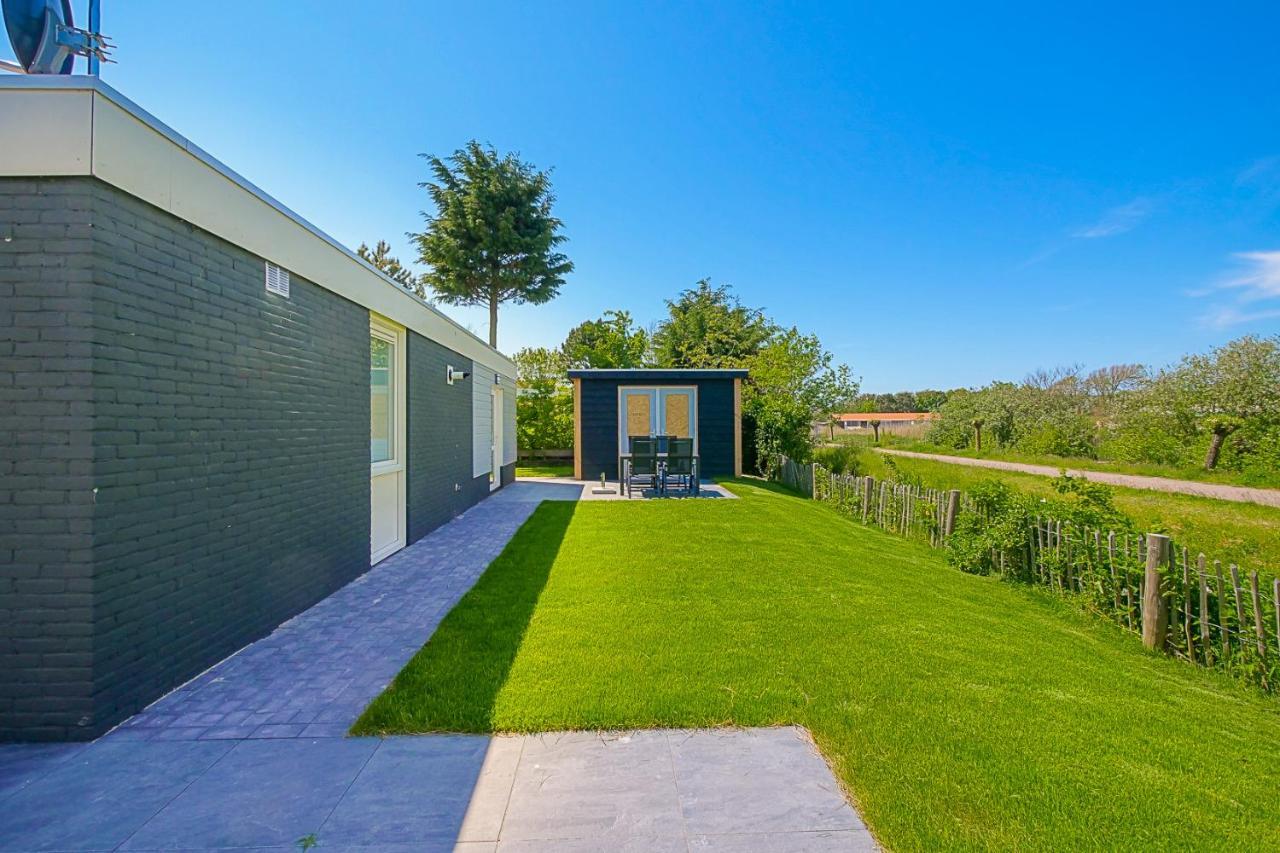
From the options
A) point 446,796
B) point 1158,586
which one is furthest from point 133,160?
point 1158,586

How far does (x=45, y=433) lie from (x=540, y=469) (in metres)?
14.6

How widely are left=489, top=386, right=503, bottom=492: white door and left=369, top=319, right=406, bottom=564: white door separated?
16.4ft

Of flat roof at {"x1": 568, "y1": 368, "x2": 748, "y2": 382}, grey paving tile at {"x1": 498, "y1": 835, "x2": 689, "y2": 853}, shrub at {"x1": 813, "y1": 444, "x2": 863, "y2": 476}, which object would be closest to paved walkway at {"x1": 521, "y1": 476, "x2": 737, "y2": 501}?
flat roof at {"x1": 568, "y1": 368, "x2": 748, "y2": 382}

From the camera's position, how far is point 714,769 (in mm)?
2230

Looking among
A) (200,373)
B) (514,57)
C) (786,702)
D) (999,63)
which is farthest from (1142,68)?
(200,373)

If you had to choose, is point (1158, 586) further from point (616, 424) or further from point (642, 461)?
point (616, 424)

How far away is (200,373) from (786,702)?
3.68 meters

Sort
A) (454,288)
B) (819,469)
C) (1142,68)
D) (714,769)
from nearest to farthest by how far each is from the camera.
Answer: (714,769) < (1142,68) < (819,469) < (454,288)

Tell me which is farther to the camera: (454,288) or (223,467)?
(454,288)

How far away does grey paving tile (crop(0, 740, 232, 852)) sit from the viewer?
71.6 inches

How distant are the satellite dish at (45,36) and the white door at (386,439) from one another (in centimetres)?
277

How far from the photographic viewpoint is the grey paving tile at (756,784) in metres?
1.92

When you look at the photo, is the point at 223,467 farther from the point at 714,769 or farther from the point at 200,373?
the point at 714,769

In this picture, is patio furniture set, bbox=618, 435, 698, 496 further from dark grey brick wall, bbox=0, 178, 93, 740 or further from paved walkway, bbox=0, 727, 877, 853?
dark grey brick wall, bbox=0, 178, 93, 740
